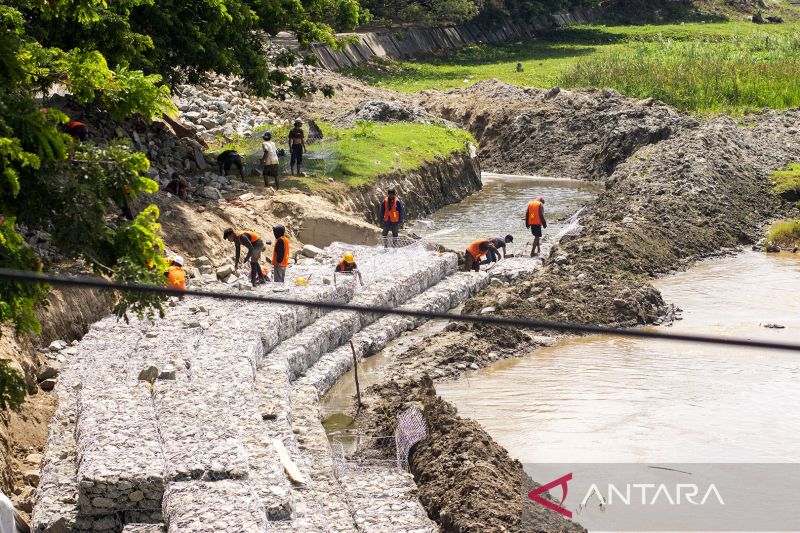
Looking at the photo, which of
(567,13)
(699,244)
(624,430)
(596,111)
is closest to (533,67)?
(596,111)

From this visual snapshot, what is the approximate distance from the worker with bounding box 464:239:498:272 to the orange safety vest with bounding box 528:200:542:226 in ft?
4.27

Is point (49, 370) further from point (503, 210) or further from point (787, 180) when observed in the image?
point (787, 180)

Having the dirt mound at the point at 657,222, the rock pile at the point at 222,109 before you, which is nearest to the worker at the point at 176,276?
the dirt mound at the point at 657,222

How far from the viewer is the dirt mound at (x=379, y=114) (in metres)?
40.6

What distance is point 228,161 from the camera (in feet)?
A: 97.5

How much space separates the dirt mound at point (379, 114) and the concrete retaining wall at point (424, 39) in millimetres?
9974

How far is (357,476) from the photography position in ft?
50.2

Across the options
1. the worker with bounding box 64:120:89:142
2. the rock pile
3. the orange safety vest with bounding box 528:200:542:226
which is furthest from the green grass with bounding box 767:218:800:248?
the worker with bounding box 64:120:89:142

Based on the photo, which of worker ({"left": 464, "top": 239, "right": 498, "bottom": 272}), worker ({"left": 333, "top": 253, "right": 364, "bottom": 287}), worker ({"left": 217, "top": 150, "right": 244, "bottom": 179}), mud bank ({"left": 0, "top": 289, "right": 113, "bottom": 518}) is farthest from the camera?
worker ({"left": 217, "top": 150, "right": 244, "bottom": 179})

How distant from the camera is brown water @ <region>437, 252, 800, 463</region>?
1709 centimetres

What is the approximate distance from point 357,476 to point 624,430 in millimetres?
4669

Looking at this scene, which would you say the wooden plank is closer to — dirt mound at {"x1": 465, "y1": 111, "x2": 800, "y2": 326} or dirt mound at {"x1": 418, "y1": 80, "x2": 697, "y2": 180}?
dirt mound at {"x1": 465, "y1": 111, "x2": 800, "y2": 326}

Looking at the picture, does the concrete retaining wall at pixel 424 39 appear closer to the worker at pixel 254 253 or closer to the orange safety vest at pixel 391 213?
the orange safety vest at pixel 391 213

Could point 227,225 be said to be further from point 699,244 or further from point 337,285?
point 699,244
